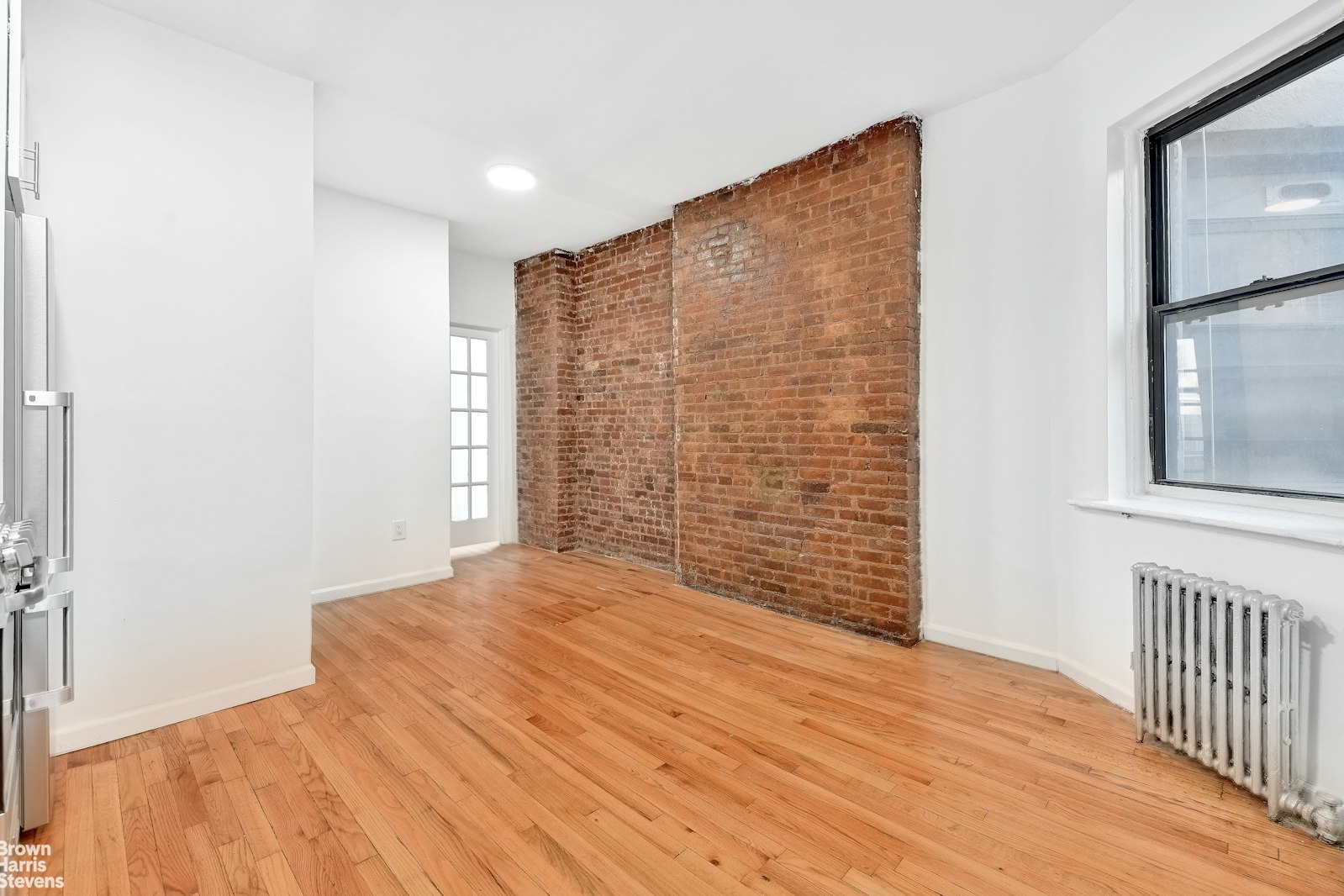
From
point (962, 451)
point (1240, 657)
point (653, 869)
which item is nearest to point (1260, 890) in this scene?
point (1240, 657)

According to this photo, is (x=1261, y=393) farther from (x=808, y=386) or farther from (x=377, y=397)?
(x=377, y=397)

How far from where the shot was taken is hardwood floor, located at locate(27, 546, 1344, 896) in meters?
1.55

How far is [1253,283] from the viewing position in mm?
2041

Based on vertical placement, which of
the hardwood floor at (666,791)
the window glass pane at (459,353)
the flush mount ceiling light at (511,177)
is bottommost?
the hardwood floor at (666,791)

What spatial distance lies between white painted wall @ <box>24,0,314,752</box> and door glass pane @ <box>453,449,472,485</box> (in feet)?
9.18

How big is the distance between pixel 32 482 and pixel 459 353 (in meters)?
3.99

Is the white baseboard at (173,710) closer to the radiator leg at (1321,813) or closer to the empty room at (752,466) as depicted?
the empty room at (752,466)

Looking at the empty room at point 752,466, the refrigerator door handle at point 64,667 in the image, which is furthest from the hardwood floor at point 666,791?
the refrigerator door handle at point 64,667

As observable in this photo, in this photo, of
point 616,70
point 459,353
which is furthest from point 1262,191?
point 459,353

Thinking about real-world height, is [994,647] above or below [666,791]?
above

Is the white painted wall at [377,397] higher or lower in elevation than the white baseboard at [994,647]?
higher

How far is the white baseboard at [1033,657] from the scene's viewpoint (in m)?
2.41

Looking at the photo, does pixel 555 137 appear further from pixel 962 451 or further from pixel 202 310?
pixel 962 451

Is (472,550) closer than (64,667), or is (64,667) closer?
(64,667)
